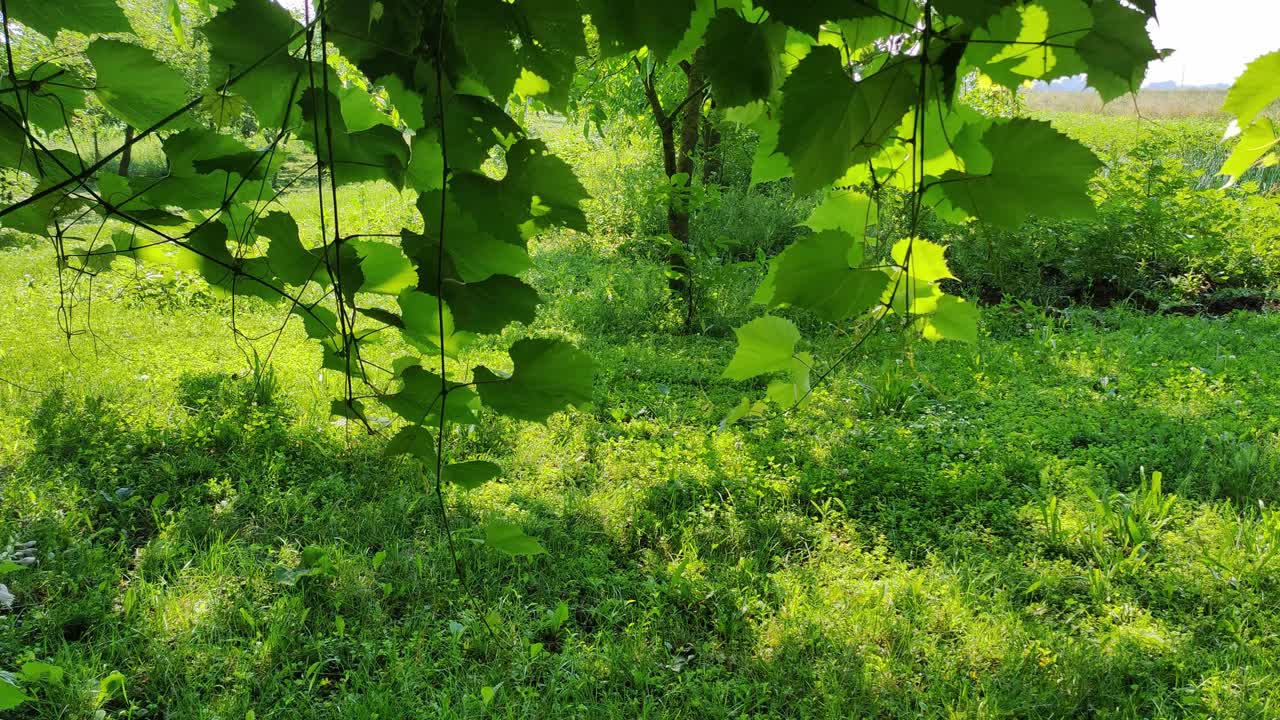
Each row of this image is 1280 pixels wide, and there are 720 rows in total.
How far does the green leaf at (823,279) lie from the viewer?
0.54 m

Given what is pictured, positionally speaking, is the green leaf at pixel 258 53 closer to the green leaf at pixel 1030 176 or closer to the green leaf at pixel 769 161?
the green leaf at pixel 769 161

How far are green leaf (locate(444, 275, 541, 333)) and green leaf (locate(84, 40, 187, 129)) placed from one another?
0.30 m

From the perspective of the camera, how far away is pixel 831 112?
0.47 metres

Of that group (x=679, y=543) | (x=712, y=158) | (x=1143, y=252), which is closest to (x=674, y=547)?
(x=679, y=543)

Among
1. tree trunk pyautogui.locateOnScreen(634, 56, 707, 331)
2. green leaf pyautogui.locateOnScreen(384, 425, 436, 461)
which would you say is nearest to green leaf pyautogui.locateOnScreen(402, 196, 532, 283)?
green leaf pyautogui.locateOnScreen(384, 425, 436, 461)

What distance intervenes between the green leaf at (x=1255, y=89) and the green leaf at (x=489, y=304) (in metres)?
0.44

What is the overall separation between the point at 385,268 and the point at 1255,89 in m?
0.58

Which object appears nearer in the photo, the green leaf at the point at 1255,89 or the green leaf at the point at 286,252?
the green leaf at the point at 1255,89

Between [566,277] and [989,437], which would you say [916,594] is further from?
[566,277]

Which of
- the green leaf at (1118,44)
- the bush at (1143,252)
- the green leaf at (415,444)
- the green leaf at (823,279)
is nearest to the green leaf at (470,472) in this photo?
the green leaf at (415,444)

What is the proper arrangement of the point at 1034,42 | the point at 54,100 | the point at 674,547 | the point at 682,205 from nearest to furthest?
the point at 1034,42, the point at 54,100, the point at 674,547, the point at 682,205

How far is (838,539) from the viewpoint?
2723mm

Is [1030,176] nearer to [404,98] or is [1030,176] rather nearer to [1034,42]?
[1034,42]

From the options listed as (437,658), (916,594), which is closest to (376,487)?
(437,658)
